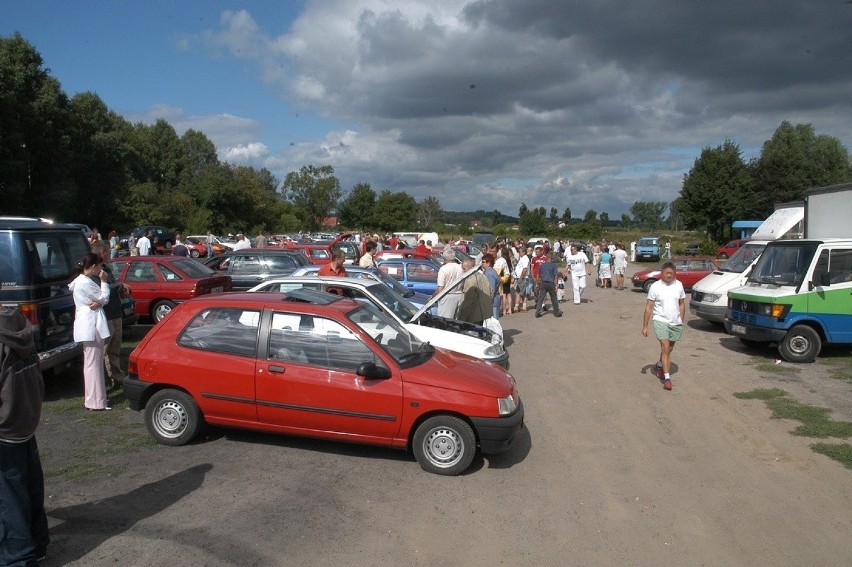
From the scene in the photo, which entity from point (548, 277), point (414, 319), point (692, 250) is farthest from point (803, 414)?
point (692, 250)

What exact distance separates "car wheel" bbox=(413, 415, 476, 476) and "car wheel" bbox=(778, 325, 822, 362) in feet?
27.5

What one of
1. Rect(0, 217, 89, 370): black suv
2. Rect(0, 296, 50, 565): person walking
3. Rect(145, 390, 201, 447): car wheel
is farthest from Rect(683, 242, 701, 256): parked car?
Rect(0, 296, 50, 565): person walking

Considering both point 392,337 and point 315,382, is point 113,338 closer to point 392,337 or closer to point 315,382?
point 315,382

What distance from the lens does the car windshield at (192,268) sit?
48.0 feet

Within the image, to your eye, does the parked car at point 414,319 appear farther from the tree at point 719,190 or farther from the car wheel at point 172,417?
the tree at point 719,190

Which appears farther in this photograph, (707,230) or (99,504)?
(707,230)

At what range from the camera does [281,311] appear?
21.1ft

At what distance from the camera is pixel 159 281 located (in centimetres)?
1447

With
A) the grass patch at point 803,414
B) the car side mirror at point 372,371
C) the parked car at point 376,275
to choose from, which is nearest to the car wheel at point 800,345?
the grass patch at point 803,414

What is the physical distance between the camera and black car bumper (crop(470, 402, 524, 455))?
594 cm

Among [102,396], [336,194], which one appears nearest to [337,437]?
[102,396]

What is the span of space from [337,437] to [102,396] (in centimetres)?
366

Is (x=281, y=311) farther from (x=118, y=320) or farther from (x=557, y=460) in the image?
(x=118, y=320)

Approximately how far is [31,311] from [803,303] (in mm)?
12301
